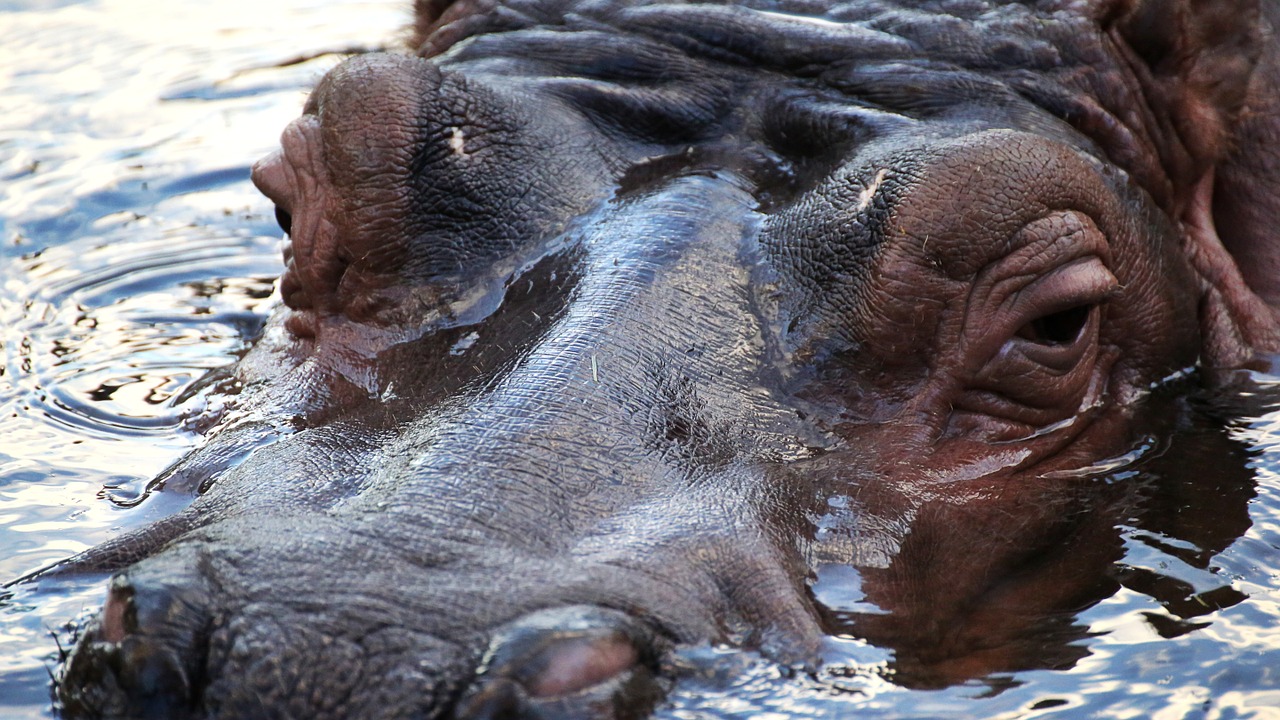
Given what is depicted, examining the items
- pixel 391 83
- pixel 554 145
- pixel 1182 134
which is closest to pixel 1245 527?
pixel 1182 134

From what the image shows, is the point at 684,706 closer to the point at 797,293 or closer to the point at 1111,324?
the point at 797,293

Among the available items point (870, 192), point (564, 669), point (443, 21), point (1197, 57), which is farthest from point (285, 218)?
point (1197, 57)

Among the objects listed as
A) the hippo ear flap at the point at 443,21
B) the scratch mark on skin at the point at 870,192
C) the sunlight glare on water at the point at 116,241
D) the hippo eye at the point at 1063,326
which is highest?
the hippo ear flap at the point at 443,21

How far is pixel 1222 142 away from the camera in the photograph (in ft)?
16.9

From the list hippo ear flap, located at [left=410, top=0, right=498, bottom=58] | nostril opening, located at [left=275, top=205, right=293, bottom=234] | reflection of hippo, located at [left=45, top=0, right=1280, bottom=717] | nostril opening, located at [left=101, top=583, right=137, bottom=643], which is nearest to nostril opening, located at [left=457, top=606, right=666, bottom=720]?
reflection of hippo, located at [left=45, top=0, right=1280, bottom=717]

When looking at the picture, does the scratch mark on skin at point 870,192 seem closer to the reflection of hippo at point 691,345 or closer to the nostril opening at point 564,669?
the reflection of hippo at point 691,345

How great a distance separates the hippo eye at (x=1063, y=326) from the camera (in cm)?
448

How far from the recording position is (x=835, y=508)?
12.6 feet

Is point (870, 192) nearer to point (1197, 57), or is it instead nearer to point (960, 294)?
point (960, 294)

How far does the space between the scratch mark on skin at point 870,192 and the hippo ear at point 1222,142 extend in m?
1.33

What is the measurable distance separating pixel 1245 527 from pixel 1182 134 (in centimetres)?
150

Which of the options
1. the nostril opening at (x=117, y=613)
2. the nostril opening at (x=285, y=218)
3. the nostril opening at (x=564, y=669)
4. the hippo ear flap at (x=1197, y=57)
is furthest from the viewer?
the nostril opening at (x=285, y=218)

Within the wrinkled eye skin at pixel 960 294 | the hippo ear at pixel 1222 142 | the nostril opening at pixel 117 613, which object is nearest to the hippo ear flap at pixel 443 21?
the wrinkled eye skin at pixel 960 294

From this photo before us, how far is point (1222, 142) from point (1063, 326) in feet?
3.82
